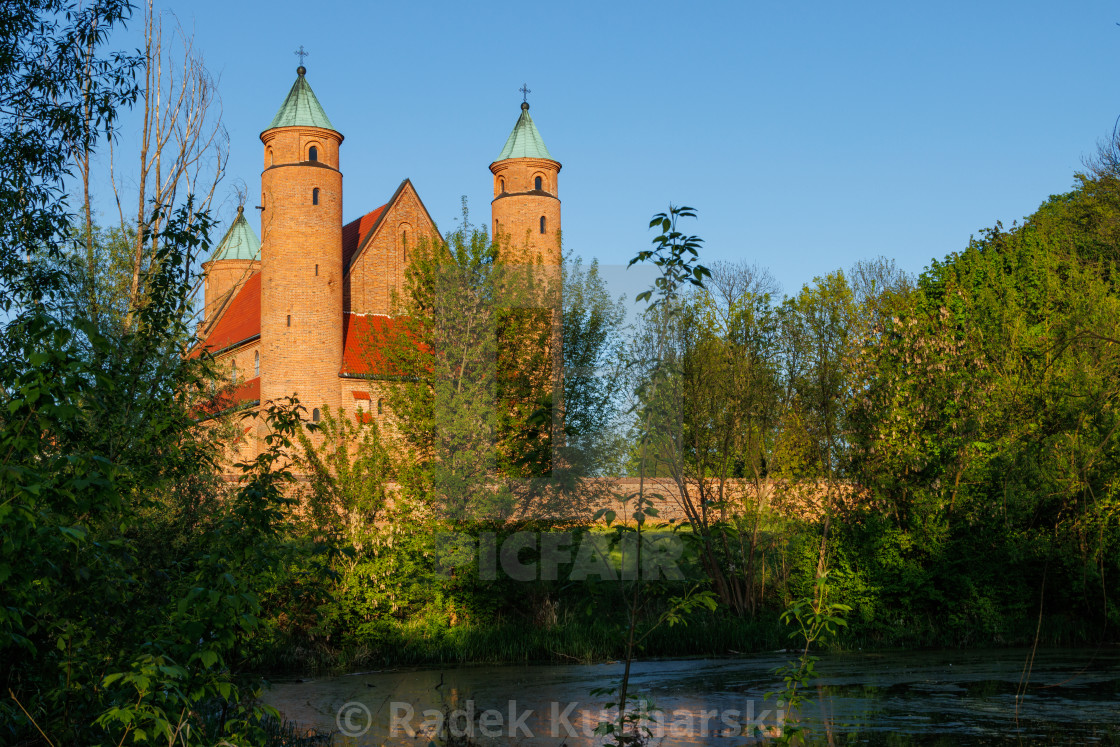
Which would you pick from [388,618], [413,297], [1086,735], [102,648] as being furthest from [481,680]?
[413,297]

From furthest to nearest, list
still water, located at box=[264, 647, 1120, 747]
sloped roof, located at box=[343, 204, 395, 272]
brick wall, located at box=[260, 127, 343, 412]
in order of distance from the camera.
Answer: sloped roof, located at box=[343, 204, 395, 272]
brick wall, located at box=[260, 127, 343, 412]
still water, located at box=[264, 647, 1120, 747]

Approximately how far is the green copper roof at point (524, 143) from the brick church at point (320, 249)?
0.11 feet

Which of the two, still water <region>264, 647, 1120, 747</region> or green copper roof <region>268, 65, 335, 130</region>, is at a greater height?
green copper roof <region>268, 65, 335, 130</region>

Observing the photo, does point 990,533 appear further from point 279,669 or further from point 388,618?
point 279,669

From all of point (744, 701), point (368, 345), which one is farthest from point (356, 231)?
point (744, 701)

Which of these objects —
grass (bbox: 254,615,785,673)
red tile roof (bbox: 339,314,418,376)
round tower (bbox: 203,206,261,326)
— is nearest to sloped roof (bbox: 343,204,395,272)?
red tile roof (bbox: 339,314,418,376)

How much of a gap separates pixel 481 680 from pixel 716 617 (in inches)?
221

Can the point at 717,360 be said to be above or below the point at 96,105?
below

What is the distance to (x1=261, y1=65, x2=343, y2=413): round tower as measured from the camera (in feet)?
102

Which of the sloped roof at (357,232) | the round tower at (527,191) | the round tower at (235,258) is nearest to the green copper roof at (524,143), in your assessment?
the round tower at (527,191)

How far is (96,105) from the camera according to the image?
1075 cm

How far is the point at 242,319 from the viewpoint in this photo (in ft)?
129

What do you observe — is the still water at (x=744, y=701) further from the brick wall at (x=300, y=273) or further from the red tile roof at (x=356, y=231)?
the red tile roof at (x=356, y=231)

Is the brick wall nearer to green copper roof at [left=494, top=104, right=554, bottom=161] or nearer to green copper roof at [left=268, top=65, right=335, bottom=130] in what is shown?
green copper roof at [left=268, top=65, right=335, bottom=130]
